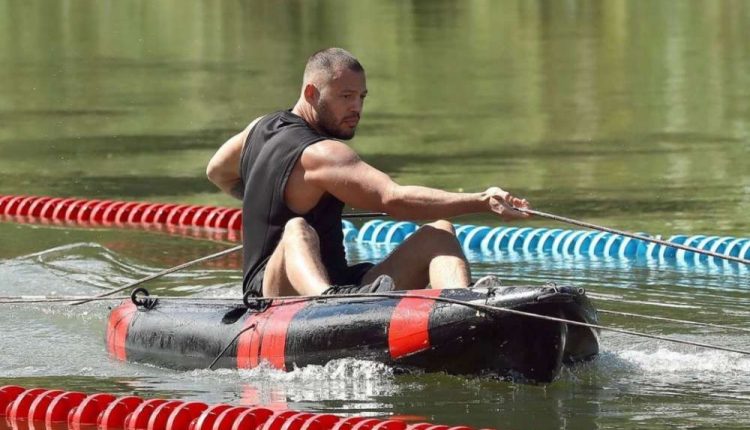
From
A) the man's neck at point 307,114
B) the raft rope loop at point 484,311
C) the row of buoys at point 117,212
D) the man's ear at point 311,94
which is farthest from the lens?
the row of buoys at point 117,212

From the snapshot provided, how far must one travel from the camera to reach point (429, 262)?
8023 millimetres

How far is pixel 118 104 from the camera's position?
69.3ft

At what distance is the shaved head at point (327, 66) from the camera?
8.07 metres

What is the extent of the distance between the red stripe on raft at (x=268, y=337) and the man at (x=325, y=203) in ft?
0.38

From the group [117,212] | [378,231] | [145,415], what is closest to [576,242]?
[378,231]

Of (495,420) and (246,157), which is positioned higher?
(246,157)

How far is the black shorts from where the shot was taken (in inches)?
326

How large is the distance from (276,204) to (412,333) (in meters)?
1.05

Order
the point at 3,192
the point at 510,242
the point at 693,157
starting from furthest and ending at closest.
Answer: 1. the point at 693,157
2. the point at 3,192
3. the point at 510,242

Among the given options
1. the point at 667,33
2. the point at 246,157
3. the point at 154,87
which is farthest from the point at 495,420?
the point at 667,33

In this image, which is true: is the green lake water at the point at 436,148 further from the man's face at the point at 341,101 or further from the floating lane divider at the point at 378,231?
the man's face at the point at 341,101

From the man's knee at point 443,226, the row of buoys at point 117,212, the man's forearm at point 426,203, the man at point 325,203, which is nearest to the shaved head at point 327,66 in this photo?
the man at point 325,203

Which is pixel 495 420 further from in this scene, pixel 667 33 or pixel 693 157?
pixel 667 33

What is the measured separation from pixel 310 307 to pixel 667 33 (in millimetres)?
21722
